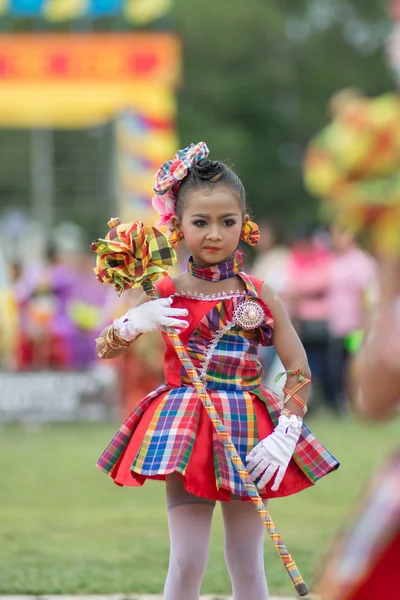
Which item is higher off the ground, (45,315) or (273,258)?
(273,258)

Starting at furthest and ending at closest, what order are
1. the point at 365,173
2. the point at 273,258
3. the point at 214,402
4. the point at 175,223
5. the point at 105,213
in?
the point at 105,213 → the point at 273,258 → the point at 175,223 → the point at 214,402 → the point at 365,173

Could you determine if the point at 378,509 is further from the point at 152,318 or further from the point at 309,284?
the point at 309,284

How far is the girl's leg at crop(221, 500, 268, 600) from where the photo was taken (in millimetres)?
3791

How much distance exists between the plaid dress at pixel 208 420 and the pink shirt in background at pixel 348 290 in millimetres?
7821

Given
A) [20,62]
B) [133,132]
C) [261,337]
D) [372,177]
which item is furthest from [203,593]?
[20,62]

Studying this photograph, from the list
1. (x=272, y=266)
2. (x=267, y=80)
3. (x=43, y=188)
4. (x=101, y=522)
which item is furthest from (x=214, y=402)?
(x=267, y=80)

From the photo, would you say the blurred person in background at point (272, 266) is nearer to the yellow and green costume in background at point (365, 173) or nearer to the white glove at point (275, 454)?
the white glove at point (275, 454)

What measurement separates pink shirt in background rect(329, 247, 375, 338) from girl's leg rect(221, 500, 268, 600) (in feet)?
25.7

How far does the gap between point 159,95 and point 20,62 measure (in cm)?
170

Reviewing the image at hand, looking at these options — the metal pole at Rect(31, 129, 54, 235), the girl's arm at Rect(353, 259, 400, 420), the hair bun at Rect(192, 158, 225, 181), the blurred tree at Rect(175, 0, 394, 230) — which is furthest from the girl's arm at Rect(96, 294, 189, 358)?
the blurred tree at Rect(175, 0, 394, 230)

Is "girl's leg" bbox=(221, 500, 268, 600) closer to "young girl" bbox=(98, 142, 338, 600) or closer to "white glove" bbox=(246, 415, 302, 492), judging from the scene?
"young girl" bbox=(98, 142, 338, 600)

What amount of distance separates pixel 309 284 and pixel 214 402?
26.3 ft

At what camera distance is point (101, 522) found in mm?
6906

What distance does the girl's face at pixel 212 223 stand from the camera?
382 centimetres
